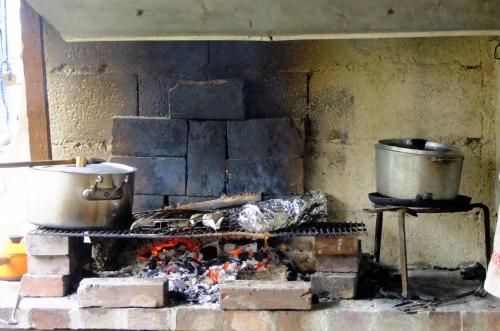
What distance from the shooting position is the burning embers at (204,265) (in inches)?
119

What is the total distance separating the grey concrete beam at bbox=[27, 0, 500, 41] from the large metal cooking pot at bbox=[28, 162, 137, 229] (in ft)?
3.01

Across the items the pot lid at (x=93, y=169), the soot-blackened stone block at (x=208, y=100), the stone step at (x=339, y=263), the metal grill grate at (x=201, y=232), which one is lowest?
the stone step at (x=339, y=263)

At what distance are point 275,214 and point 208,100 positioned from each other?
2.96 feet

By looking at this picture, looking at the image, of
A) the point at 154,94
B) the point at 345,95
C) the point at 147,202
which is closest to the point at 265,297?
the point at 147,202

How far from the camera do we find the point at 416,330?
2.74 meters

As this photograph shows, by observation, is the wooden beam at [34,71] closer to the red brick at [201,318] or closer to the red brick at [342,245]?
the red brick at [201,318]

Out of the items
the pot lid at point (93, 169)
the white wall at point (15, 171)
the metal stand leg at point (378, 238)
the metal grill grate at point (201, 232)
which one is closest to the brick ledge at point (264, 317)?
the metal grill grate at point (201, 232)

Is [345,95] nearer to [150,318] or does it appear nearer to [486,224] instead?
[486,224]

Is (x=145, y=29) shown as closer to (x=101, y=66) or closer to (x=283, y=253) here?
(x=101, y=66)

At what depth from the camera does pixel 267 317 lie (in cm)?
279

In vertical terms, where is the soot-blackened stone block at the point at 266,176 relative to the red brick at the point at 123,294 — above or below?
above

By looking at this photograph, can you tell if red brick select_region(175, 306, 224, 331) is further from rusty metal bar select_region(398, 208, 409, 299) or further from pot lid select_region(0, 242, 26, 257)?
pot lid select_region(0, 242, 26, 257)

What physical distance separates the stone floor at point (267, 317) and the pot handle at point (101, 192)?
560mm

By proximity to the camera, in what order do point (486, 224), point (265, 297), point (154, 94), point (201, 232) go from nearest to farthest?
point (265, 297) < point (201, 232) < point (486, 224) < point (154, 94)
